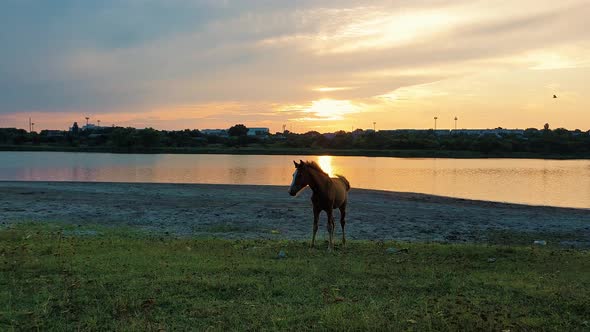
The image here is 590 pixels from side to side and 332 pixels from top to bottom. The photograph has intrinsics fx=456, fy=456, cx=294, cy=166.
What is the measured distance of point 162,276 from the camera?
895 centimetres

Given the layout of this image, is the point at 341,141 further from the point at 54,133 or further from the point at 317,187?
the point at 317,187

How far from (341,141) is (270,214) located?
130 m

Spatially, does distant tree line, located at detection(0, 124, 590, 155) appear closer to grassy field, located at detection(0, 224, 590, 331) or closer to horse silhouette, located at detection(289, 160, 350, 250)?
horse silhouette, located at detection(289, 160, 350, 250)

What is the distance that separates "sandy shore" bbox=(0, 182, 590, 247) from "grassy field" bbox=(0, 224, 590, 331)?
5.67 meters

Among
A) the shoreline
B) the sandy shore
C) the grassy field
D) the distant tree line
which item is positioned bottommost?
the sandy shore

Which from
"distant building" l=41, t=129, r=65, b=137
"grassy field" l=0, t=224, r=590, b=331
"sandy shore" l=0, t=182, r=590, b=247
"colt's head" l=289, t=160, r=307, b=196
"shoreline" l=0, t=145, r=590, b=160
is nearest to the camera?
"grassy field" l=0, t=224, r=590, b=331

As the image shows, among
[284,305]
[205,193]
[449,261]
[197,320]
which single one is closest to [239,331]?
[197,320]

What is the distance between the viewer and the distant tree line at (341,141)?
413 ft

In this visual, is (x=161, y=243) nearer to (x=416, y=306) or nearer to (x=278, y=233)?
(x=278, y=233)

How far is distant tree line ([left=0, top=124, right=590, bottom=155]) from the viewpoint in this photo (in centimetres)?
12575

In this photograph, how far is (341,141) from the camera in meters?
152

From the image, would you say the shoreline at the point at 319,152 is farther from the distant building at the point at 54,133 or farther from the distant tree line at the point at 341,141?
the distant building at the point at 54,133

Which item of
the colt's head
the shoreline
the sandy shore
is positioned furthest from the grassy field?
the shoreline

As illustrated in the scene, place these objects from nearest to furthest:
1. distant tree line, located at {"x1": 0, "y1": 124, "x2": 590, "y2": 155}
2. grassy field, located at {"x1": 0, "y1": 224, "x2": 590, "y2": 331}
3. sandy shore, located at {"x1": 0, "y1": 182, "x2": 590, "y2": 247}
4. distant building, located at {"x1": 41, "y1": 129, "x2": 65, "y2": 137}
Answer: grassy field, located at {"x1": 0, "y1": 224, "x2": 590, "y2": 331} < sandy shore, located at {"x1": 0, "y1": 182, "x2": 590, "y2": 247} < distant tree line, located at {"x1": 0, "y1": 124, "x2": 590, "y2": 155} < distant building, located at {"x1": 41, "y1": 129, "x2": 65, "y2": 137}
